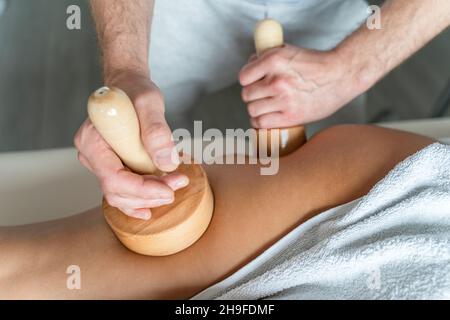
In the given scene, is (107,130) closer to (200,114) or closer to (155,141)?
(155,141)

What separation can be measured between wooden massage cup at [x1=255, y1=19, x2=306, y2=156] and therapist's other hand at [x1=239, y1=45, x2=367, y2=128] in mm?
11

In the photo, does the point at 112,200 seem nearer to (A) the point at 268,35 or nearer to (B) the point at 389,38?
(A) the point at 268,35

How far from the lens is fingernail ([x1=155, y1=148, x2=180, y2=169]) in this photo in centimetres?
61

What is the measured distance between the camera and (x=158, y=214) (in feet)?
2.07

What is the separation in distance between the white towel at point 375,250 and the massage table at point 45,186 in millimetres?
313

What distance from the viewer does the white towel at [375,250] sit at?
1.66 feet

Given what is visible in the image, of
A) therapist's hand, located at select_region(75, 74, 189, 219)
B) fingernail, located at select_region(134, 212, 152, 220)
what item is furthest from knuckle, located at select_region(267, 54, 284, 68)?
fingernail, located at select_region(134, 212, 152, 220)

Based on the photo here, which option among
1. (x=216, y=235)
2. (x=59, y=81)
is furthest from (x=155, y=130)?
(x=59, y=81)

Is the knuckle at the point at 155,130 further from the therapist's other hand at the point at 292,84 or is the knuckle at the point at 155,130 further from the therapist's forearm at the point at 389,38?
the therapist's forearm at the point at 389,38

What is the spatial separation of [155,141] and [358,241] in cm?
25

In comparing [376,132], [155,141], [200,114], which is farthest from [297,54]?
[200,114]

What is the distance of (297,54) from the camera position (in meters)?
0.80

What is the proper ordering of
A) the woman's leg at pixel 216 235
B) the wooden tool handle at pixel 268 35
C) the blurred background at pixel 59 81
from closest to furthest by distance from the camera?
the woman's leg at pixel 216 235, the wooden tool handle at pixel 268 35, the blurred background at pixel 59 81

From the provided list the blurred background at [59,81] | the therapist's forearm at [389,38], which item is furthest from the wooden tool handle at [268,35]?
the blurred background at [59,81]
